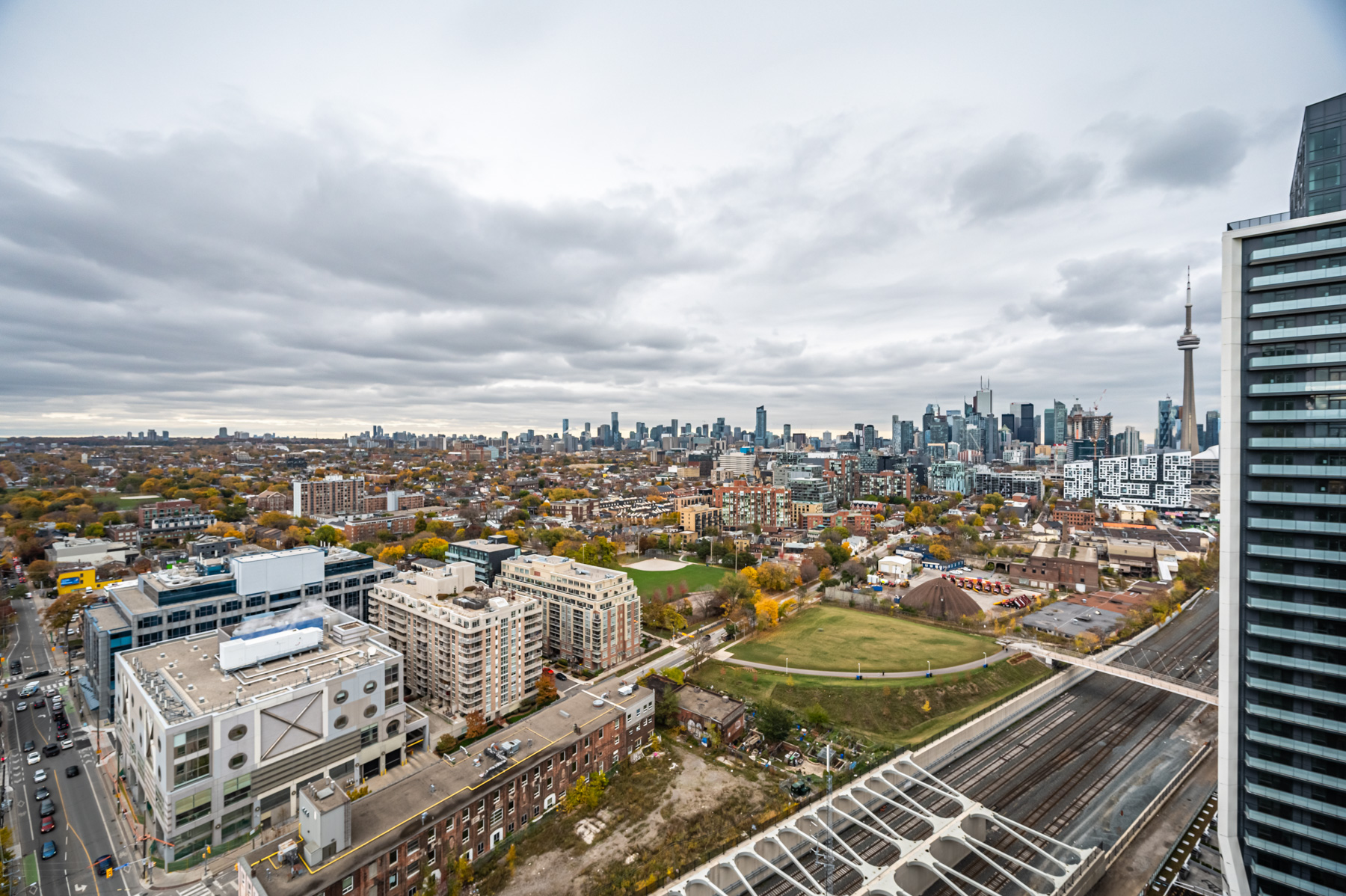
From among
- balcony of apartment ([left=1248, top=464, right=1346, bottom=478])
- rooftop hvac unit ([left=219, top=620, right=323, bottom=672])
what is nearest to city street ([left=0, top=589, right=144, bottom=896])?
rooftop hvac unit ([left=219, top=620, right=323, bottom=672])

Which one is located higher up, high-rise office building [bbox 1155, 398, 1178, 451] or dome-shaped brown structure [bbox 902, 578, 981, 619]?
high-rise office building [bbox 1155, 398, 1178, 451]

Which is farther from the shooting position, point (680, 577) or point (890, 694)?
point (680, 577)

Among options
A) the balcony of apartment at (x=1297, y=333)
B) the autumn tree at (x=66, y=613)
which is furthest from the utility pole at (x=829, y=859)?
the autumn tree at (x=66, y=613)

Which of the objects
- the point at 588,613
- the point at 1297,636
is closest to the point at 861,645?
the point at 588,613

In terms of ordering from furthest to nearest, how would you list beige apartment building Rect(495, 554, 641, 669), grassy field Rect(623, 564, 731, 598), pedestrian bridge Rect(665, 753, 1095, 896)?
grassy field Rect(623, 564, 731, 598), beige apartment building Rect(495, 554, 641, 669), pedestrian bridge Rect(665, 753, 1095, 896)

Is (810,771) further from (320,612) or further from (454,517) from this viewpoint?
(454,517)

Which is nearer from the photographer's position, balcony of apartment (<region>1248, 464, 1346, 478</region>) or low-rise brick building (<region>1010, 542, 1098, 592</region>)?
balcony of apartment (<region>1248, 464, 1346, 478</region>)

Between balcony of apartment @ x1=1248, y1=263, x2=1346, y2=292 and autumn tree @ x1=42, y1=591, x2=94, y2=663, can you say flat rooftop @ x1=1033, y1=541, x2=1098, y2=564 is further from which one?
autumn tree @ x1=42, y1=591, x2=94, y2=663

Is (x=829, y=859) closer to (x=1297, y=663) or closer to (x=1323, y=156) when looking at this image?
(x=1297, y=663)
